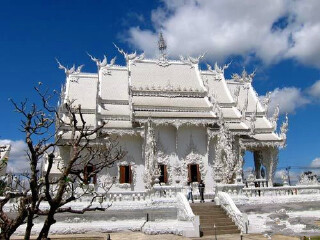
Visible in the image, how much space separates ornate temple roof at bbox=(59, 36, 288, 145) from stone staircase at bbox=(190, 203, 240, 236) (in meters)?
6.15

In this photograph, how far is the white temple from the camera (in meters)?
20.0

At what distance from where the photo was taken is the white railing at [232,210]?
1307 cm

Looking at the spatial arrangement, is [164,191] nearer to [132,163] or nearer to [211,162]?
[132,163]

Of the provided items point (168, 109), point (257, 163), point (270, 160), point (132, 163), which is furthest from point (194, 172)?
point (257, 163)

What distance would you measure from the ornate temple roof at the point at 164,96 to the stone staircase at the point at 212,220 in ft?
20.2

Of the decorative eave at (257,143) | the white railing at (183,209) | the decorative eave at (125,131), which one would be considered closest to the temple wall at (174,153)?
the decorative eave at (125,131)

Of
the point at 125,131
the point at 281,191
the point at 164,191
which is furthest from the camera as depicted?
the point at 125,131

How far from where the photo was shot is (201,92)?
2345cm

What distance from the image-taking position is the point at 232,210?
14.0m

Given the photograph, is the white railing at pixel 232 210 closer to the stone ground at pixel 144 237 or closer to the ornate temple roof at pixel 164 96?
the stone ground at pixel 144 237

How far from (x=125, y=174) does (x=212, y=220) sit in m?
7.71

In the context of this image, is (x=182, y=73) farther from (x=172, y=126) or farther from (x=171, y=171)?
(x=171, y=171)

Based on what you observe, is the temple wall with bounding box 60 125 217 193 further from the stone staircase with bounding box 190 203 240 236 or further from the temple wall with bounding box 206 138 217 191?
the stone staircase with bounding box 190 203 240 236

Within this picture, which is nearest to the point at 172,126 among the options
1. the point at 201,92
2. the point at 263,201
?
the point at 201,92
